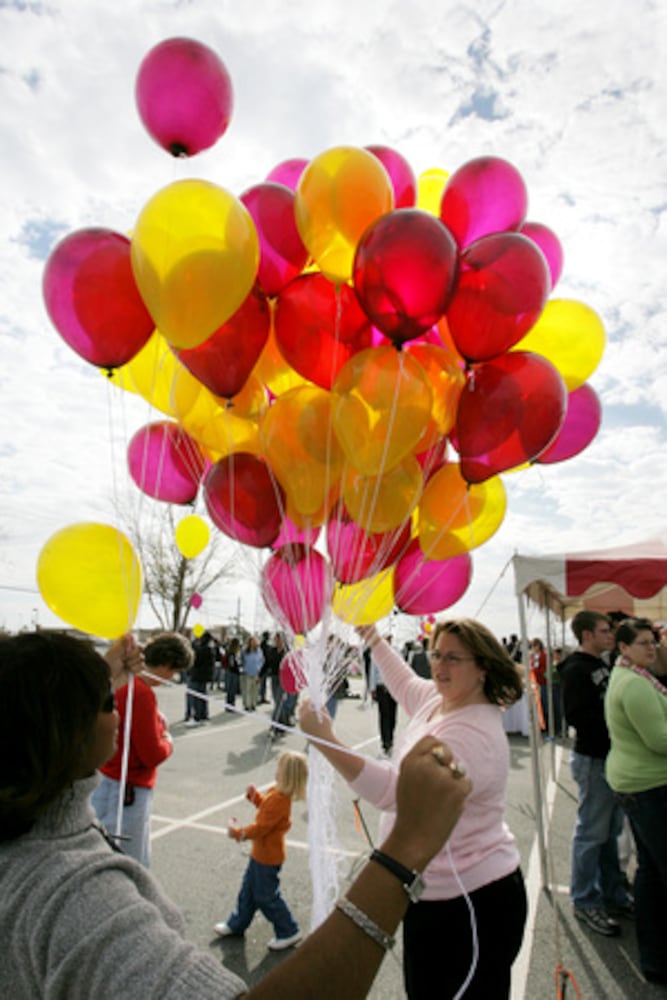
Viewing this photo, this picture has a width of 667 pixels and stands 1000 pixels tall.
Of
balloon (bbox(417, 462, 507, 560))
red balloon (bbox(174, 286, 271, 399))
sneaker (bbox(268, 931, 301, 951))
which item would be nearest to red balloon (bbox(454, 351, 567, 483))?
balloon (bbox(417, 462, 507, 560))

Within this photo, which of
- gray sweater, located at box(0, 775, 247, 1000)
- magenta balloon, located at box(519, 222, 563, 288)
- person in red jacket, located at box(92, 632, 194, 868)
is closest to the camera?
gray sweater, located at box(0, 775, 247, 1000)

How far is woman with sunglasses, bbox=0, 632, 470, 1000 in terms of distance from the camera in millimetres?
785

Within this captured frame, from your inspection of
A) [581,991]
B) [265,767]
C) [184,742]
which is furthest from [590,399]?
[184,742]

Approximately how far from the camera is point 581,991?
2.96 metres

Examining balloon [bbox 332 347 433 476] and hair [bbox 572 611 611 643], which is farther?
hair [bbox 572 611 611 643]

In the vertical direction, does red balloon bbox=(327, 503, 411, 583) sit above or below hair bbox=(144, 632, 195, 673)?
above

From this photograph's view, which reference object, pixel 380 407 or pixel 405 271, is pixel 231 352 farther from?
pixel 405 271

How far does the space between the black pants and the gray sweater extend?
1291mm

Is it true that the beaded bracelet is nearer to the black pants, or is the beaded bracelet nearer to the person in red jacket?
the black pants

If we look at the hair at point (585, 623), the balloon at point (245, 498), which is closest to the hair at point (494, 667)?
the balloon at point (245, 498)

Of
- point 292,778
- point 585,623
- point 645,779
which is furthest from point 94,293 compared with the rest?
point 585,623

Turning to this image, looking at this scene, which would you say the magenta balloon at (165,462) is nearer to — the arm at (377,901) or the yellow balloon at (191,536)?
the yellow balloon at (191,536)

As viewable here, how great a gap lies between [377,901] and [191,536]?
8.63ft

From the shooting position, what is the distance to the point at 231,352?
2.21m
